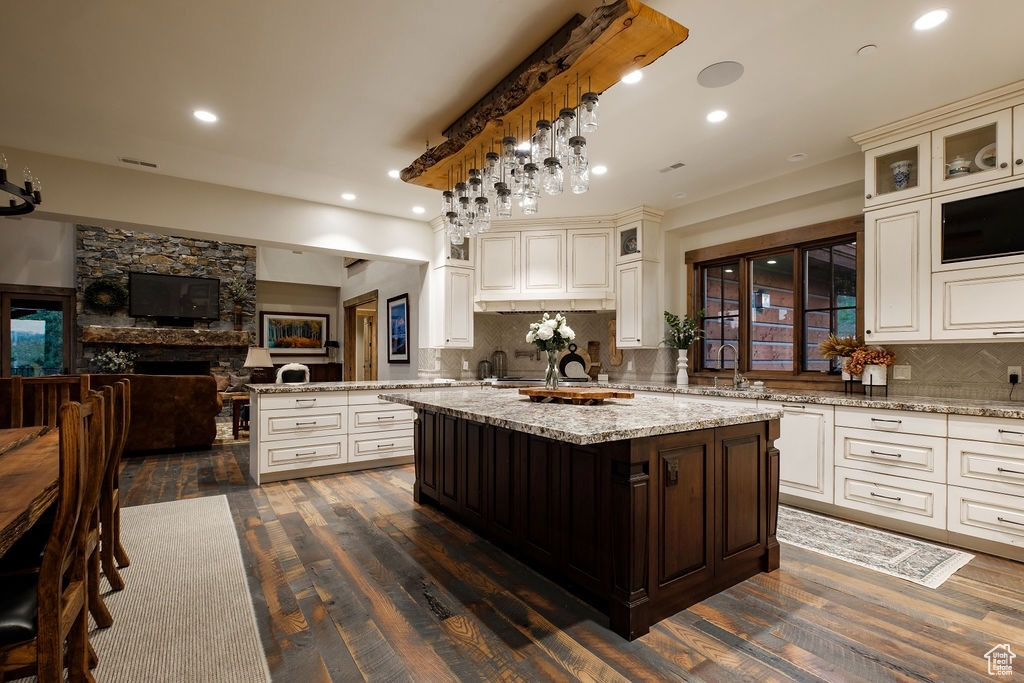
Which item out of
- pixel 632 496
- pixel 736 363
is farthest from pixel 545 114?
pixel 736 363

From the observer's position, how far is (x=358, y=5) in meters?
2.20

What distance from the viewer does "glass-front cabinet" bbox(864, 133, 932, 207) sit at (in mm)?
3141

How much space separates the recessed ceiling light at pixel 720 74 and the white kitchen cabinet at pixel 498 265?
295 centimetres

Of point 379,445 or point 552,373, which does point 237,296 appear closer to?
point 379,445

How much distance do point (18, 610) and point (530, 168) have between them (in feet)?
8.50

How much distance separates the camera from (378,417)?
4.71 m

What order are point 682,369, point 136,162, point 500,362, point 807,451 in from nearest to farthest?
point 807,451 < point 136,162 < point 682,369 < point 500,362

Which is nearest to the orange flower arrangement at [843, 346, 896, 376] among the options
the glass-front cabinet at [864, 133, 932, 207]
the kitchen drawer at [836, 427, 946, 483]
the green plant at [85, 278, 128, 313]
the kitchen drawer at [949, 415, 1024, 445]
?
the kitchen drawer at [836, 427, 946, 483]

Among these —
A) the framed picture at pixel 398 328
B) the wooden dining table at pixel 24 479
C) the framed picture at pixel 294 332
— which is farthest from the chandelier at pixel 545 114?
the framed picture at pixel 294 332

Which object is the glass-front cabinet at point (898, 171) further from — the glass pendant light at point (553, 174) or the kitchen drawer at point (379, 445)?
the kitchen drawer at point (379, 445)

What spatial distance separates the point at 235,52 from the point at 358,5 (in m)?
0.84

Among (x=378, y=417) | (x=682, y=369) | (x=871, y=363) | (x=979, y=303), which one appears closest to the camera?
(x=979, y=303)

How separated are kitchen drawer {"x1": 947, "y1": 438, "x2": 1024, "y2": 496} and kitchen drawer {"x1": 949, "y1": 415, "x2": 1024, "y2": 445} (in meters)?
0.03

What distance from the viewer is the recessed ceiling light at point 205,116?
315 cm
